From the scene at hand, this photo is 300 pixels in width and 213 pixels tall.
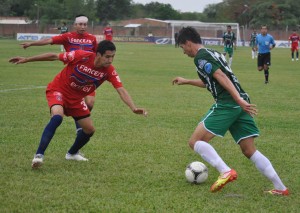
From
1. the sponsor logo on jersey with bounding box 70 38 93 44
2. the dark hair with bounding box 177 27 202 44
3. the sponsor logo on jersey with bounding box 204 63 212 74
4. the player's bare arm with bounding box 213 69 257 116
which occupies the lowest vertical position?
the player's bare arm with bounding box 213 69 257 116

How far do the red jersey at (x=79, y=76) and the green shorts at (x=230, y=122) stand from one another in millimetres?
1592

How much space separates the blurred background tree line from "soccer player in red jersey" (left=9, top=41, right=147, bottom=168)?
73.1 m

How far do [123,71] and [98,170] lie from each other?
54.8 feet

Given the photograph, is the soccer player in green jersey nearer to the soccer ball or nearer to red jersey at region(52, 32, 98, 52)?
the soccer ball

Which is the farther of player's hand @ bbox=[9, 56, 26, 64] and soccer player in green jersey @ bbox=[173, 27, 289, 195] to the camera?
player's hand @ bbox=[9, 56, 26, 64]

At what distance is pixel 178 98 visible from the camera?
14.4 m

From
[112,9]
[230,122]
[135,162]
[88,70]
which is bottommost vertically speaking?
[135,162]

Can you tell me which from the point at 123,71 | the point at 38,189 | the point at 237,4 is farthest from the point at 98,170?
the point at 237,4

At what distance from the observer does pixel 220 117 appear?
227 inches

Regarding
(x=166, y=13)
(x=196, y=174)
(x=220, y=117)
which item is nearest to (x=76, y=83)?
(x=196, y=174)

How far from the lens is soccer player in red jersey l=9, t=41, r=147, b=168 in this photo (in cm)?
656

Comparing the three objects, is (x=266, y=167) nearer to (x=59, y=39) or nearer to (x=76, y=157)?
(x=76, y=157)

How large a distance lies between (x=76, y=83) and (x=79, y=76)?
119 millimetres

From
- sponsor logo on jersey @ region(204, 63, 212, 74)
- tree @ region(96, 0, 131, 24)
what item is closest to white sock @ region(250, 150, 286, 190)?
sponsor logo on jersey @ region(204, 63, 212, 74)
